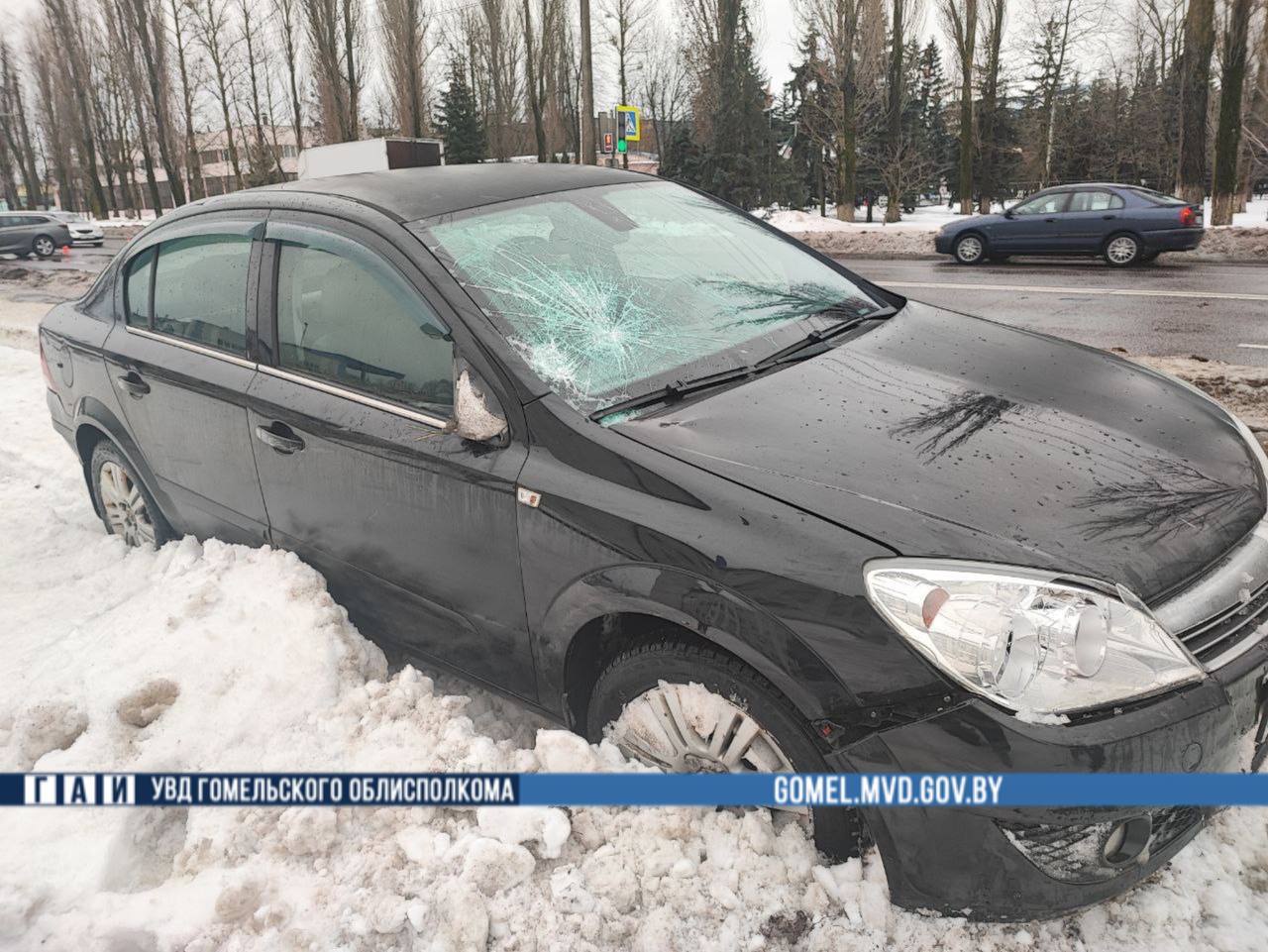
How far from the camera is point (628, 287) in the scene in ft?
9.07

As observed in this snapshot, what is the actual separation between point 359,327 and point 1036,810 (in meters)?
2.10

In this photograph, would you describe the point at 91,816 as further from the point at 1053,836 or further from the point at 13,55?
the point at 13,55

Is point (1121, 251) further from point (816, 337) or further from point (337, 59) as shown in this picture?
point (337, 59)

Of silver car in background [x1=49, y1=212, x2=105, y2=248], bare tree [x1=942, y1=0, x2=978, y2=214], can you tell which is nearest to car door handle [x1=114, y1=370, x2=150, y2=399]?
bare tree [x1=942, y1=0, x2=978, y2=214]

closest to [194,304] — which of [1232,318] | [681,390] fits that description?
[681,390]

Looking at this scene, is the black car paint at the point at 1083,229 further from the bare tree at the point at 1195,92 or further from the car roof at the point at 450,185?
the car roof at the point at 450,185

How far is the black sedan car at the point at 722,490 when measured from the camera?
5.80ft

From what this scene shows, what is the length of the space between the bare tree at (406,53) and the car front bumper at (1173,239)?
2760cm

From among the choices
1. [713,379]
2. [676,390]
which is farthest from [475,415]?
[713,379]

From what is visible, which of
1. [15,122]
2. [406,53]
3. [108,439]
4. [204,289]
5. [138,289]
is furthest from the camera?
[15,122]

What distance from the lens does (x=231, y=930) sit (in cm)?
208

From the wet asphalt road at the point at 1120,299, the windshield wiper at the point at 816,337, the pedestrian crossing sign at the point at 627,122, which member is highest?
the pedestrian crossing sign at the point at 627,122

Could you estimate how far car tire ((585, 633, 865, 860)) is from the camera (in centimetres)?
194

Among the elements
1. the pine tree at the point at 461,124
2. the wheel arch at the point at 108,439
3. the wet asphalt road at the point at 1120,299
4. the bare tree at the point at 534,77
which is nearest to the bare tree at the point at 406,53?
the pine tree at the point at 461,124
